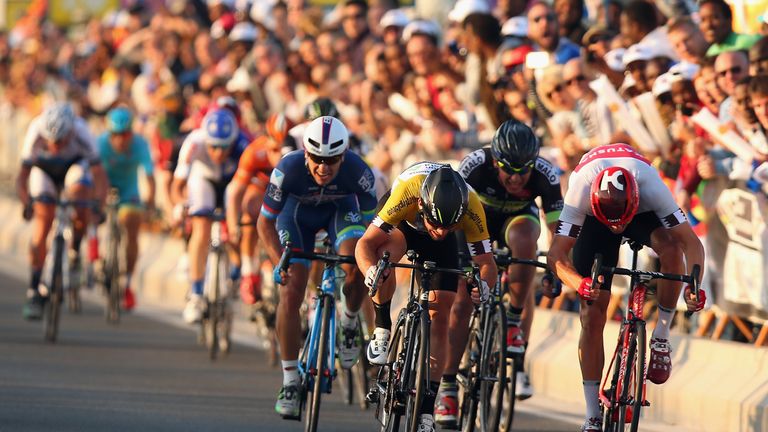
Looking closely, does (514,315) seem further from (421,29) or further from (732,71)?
(421,29)

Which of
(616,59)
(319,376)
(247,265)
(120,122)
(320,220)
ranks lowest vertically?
(319,376)

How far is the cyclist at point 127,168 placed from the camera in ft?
64.0

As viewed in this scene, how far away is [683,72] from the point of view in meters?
13.7

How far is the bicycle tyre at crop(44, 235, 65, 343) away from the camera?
16547 millimetres

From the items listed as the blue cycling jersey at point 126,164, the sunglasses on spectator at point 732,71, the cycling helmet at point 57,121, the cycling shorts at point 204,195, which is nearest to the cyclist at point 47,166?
the cycling helmet at point 57,121

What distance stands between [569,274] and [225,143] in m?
7.16

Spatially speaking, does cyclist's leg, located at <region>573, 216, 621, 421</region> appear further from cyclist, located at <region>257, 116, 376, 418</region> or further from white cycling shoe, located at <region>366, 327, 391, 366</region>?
cyclist, located at <region>257, 116, 376, 418</region>

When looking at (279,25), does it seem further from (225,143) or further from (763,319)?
(763,319)

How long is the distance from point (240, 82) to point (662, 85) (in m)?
7.79

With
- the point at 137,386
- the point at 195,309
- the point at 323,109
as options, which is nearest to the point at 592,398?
the point at 323,109

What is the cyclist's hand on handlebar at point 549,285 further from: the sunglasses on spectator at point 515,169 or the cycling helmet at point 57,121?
the cycling helmet at point 57,121

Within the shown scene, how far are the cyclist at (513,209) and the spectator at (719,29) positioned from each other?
2.70 metres

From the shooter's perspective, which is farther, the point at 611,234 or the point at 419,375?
the point at 611,234

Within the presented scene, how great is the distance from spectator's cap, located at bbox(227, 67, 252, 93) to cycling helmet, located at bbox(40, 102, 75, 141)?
3.58 m
